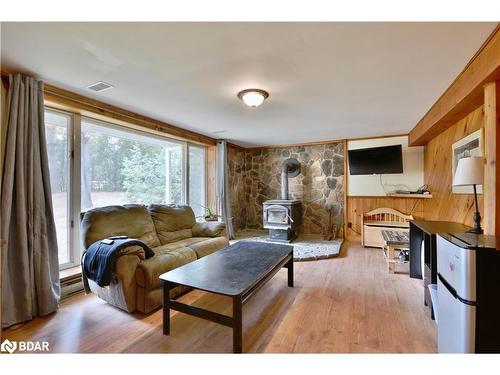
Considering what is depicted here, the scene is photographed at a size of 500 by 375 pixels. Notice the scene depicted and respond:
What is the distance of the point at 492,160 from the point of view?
1.68 m

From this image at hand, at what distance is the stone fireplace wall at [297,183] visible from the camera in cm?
508

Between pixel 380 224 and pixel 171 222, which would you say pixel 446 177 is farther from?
pixel 171 222

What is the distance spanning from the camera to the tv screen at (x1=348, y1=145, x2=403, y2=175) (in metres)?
4.24

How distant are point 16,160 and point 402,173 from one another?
17.9 ft

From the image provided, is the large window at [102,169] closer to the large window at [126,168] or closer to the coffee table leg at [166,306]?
the large window at [126,168]

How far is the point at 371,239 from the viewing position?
4234 mm

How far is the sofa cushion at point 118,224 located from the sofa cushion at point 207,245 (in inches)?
21.1

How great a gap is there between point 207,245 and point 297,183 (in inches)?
121

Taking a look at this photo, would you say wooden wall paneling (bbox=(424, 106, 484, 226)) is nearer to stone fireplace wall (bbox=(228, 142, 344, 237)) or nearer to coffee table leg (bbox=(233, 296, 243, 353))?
stone fireplace wall (bbox=(228, 142, 344, 237))

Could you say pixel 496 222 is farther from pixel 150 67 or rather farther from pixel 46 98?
pixel 46 98

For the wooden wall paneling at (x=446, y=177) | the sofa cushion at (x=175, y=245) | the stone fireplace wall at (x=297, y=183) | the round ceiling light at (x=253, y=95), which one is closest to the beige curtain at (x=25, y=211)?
the sofa cushion at (x=175, y=245)

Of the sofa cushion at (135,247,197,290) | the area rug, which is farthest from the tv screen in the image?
the sofa cushion at (135,247,197,290)
